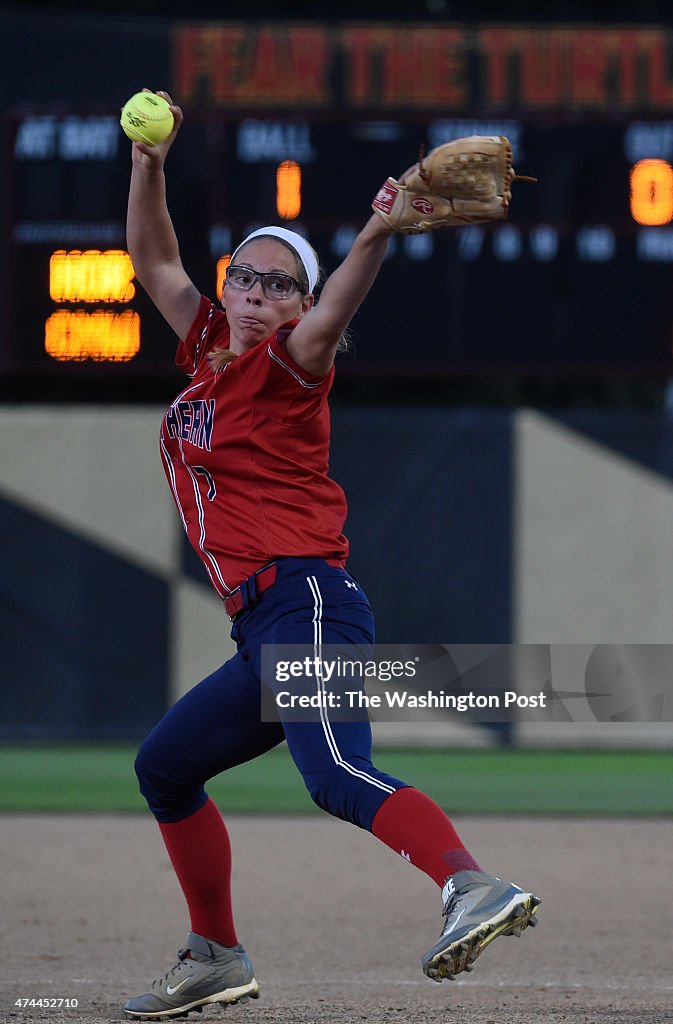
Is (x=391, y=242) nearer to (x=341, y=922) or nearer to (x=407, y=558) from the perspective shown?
(x=407, y=558)

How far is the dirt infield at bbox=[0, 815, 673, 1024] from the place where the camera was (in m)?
2.99

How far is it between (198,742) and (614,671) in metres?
5.22

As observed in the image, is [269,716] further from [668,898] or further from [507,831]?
[507,831]

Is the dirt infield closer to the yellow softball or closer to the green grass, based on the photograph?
the green grass

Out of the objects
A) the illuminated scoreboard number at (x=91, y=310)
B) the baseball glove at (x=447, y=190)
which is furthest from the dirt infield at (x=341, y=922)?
the illuminated scoreboard number at (x=91, y=310)

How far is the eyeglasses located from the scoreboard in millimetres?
4074

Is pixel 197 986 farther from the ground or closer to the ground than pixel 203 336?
closer to the ground

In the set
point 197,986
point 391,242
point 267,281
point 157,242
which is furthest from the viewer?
point 391,242

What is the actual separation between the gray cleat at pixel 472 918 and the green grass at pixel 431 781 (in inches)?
131

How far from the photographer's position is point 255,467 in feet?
8.59

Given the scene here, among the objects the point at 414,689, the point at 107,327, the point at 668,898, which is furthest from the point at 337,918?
the point at 107,327

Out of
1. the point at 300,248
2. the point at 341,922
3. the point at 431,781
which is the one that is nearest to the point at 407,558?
the point at 431,781

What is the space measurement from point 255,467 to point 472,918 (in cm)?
88

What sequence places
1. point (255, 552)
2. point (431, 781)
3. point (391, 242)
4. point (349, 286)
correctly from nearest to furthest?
point (349, 286)
point (255, 552)
point (431, 781)
point (391, 242)
